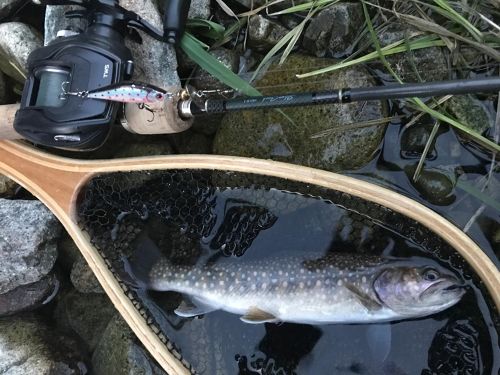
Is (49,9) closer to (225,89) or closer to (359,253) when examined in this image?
(225,89)

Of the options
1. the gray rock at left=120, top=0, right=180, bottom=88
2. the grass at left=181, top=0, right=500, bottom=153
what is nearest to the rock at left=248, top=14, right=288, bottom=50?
the grass at left=181, top=0, right=500, bottom=153

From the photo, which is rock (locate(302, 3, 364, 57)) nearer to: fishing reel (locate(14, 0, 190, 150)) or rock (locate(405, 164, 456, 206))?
rock (locate(405, 164, 456, 206))

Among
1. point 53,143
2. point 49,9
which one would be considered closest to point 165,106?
point 53,143

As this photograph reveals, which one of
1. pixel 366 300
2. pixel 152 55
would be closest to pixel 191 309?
pixel 366 300

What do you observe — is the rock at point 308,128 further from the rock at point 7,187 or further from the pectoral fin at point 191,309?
the rock at point 7,187

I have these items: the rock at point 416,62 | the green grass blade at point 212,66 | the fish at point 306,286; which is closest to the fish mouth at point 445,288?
the fish at point 306,286

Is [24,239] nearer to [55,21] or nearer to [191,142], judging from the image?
[191,142]
